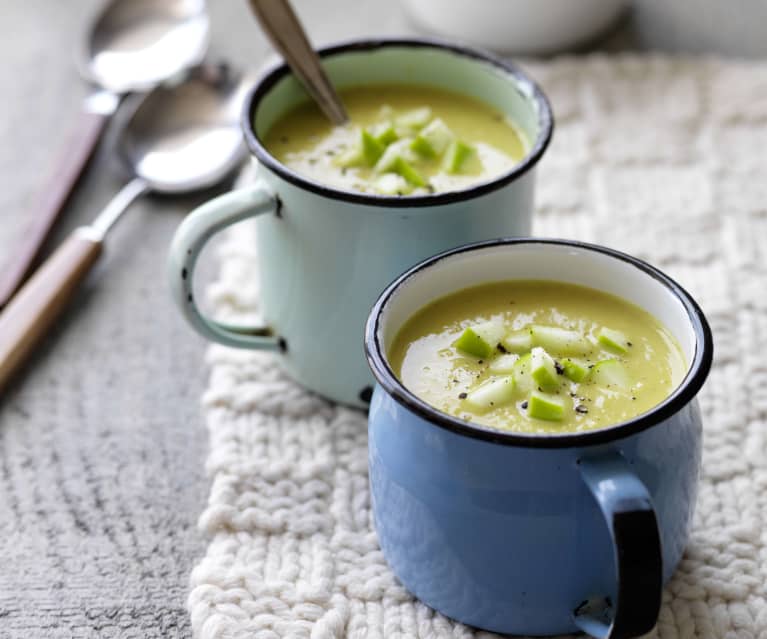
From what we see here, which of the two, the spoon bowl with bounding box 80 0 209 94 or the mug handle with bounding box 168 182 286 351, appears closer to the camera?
the mug handle with bounding box 168 182 286 351

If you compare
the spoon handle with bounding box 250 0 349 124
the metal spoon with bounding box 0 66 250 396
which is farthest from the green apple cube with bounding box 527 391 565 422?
the metal spoon with bounding box 0 66 250 396

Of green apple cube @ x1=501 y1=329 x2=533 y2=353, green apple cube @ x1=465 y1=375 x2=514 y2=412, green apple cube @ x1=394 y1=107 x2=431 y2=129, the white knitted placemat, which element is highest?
green apple cube @ x1=465 y1=375 x2=514 y2=412

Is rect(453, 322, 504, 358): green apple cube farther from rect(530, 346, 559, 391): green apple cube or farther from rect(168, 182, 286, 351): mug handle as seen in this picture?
rect(168, 182, 286, 351): mug handle

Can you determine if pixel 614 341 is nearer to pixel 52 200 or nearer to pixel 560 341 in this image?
pixel 560 341

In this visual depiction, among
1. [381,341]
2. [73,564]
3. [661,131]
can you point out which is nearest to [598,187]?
[661,131]

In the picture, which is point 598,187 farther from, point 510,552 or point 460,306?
point 510,552

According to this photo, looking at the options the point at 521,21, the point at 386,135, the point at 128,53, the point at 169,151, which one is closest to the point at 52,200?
the point at 169,151
